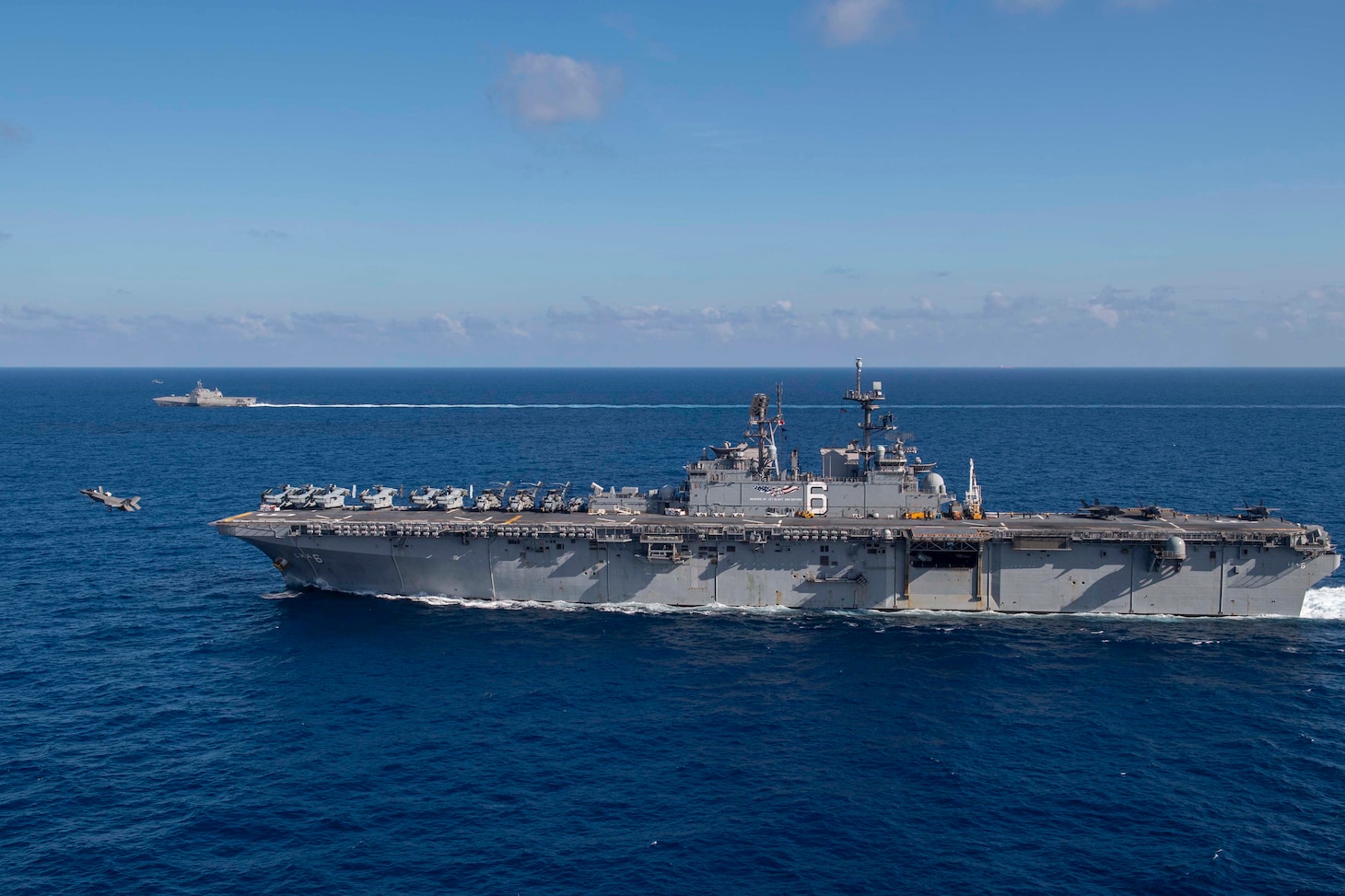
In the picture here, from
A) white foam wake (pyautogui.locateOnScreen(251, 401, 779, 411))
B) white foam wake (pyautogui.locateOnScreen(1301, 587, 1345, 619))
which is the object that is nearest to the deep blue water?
white foam wake (pyautogui.locateOnScreen(1301, 587, 1345, 619))

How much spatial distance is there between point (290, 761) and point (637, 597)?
1966cm

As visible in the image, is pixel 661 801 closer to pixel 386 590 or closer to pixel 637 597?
pixel 637 597

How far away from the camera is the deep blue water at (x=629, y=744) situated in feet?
80.4

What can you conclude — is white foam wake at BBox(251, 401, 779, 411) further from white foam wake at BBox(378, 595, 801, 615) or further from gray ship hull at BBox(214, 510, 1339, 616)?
white foam wake at BBox(378, 595, 801, 615)

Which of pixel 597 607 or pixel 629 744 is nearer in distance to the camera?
pixel 629 744

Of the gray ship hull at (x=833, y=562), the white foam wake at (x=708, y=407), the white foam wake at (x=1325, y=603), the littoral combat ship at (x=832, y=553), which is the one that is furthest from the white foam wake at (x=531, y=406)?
the white foam wake at (x=1325, y=603)

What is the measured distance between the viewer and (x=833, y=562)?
44.9m

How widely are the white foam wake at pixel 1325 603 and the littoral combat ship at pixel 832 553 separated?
2.04 meters

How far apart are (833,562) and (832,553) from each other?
0.43 metres

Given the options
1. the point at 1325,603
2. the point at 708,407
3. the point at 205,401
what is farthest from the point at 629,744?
the point at 205,401

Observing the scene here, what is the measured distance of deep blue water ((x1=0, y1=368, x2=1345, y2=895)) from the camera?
24.5 metres

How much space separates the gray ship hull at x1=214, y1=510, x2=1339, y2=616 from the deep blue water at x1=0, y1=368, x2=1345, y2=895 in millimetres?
1208

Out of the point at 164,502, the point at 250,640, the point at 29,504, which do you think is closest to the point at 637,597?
the point at 250,640

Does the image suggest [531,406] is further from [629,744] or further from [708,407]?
[629,744]
